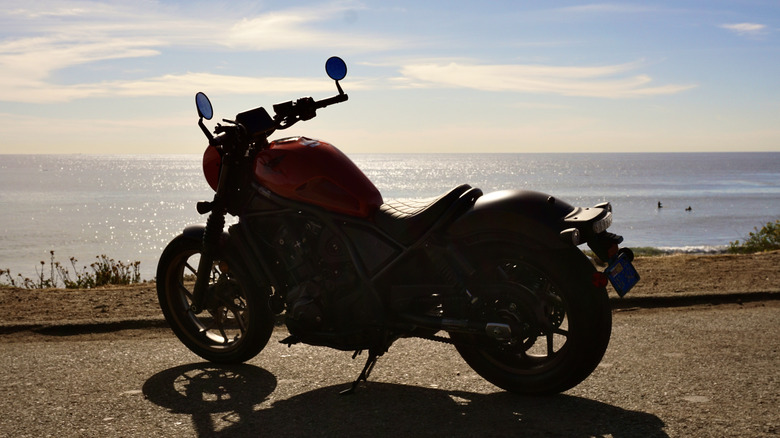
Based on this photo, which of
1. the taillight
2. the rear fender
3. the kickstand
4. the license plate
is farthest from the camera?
the kickstand

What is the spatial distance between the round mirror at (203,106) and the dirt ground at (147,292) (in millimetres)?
2635

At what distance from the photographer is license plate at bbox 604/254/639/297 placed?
4316 mm

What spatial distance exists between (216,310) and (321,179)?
1.59 meters

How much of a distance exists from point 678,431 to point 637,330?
2591mm

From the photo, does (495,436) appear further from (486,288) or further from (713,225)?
(713,225)

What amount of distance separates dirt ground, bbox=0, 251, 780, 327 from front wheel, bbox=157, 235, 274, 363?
4.27 feet

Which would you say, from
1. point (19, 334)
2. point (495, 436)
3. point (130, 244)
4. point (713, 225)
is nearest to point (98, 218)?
point (130, 244)

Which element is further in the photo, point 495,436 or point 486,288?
point 486,288

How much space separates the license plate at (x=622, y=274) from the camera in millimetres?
4316

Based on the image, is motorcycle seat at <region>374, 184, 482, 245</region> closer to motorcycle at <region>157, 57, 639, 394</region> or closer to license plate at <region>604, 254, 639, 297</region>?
motorcycle at <region>157, 57, 639, 394</region>

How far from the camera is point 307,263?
529 cm

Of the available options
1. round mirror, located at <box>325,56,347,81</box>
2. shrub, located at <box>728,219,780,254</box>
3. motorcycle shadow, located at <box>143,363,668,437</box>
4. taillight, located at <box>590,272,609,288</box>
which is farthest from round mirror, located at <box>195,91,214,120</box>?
shrub, located at <box>728,219,780,254</box>

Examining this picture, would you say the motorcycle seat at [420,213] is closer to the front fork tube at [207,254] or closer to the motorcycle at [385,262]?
the motorcycle at [385,262]

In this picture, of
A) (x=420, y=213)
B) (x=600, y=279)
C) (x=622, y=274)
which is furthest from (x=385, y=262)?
(x=622, y=274)
